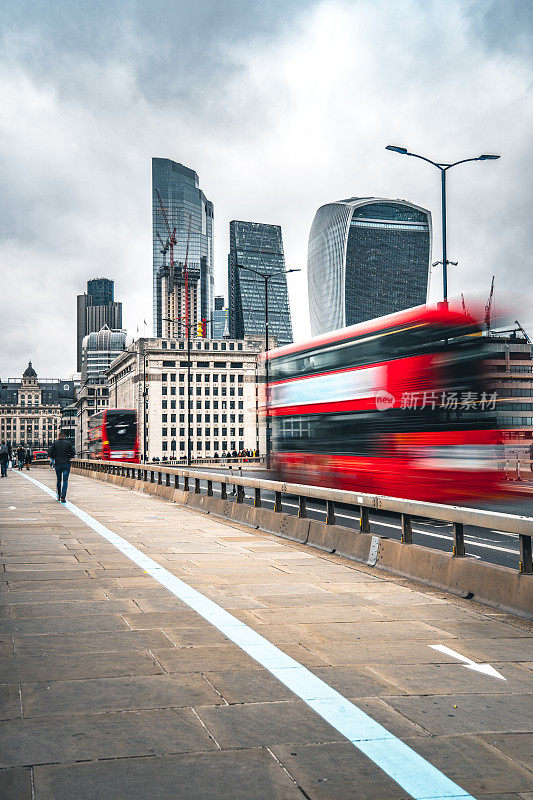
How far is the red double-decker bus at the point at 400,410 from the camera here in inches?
638

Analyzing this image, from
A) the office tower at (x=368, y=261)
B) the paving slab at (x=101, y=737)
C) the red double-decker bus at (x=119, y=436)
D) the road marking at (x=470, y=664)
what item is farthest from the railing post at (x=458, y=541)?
the office tower at (x=368, y=261)

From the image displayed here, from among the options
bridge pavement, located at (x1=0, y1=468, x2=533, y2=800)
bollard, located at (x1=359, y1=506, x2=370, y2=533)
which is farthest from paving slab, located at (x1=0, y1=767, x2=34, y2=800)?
bollard, located at (x1=359, y1=506, x2=370, y2=533)

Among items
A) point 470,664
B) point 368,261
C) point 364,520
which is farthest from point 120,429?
point 368,261

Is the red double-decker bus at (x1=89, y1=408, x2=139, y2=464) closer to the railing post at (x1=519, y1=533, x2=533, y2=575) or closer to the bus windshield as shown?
the bus windshield

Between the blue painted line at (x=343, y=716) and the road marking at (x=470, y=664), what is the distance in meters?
1.20

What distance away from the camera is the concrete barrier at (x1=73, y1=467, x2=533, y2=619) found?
26.0 ft

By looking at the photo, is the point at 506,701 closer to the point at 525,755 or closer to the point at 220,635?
the point at 525,755

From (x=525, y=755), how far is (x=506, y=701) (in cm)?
95

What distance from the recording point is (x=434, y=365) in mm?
16688

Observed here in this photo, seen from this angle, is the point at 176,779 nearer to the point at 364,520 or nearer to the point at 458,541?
the point at 458,541

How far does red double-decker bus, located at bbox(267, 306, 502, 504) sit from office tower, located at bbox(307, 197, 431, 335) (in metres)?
132

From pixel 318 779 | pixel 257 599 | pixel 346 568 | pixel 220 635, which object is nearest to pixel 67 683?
pixel 220 635

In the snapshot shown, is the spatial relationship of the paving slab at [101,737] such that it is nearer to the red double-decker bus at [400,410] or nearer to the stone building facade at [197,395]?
the red double-decker bus at [400,410]

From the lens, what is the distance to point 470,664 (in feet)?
19.6
